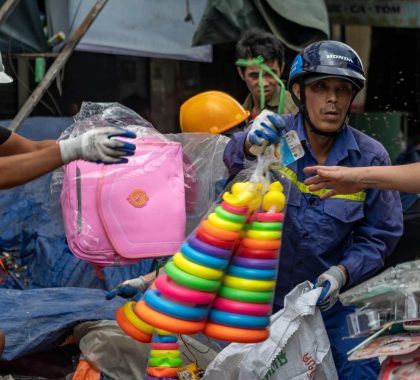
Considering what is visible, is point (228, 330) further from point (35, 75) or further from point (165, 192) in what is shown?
point (35, 75)

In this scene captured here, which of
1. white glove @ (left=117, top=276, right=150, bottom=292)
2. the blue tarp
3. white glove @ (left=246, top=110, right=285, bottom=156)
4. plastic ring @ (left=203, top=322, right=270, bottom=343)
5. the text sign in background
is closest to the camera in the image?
plastic ring @ (left=203, top=322, right=270, bottom=343)

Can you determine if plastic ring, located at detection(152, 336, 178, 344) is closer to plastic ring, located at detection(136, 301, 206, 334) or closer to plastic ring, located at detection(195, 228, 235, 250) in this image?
plastic ring, located at detection(136, 301, 206, 334)

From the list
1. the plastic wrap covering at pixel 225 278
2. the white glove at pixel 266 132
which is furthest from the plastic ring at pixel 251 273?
the white glove at pixel 266 132

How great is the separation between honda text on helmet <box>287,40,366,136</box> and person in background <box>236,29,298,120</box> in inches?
67.1

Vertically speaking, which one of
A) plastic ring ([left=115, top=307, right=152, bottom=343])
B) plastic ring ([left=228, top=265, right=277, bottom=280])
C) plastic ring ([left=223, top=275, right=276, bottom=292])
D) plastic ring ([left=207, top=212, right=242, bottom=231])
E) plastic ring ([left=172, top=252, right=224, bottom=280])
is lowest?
plastic ring ([left=115, top=307, right=152, bottom=343])

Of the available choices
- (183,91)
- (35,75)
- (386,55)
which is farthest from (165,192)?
(386,55)

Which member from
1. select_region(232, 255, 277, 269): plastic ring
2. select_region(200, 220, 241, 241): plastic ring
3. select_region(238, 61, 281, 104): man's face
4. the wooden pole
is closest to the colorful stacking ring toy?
select_region(232, 255, 277, 269): plastic ring

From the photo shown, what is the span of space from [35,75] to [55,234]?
1768 mm

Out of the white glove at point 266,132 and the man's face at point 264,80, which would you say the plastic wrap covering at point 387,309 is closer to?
the white glove at point 266,132

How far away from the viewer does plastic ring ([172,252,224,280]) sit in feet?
12.2

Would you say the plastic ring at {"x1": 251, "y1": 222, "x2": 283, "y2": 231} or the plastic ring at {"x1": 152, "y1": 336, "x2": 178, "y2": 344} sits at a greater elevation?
the plastic ring at {"x1": 251, "y1": 222, "x2": 283, "y2": 231}

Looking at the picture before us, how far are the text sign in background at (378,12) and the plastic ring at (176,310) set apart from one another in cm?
633

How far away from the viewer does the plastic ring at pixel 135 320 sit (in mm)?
4668

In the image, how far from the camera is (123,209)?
186 inches
